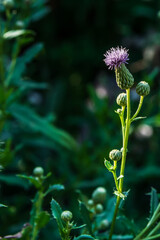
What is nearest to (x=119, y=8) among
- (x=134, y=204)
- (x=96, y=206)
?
(x=134, y=204)

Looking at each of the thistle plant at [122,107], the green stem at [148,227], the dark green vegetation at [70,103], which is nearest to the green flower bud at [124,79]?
the thistle plant at [122,107]

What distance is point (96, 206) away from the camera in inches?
56.5

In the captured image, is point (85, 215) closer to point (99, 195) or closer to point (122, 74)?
point (99, 195)

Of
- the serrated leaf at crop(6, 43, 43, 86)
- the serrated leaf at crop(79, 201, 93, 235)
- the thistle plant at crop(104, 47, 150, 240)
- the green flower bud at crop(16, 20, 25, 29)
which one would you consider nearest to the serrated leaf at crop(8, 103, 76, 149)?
the serrated leaf at crop(6, 43, 43, 86)

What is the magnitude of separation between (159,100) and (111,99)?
1449 mm

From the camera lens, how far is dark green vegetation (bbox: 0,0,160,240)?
206cm

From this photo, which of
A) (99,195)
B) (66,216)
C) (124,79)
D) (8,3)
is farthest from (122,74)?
(8,3)

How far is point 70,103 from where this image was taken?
11.5 feet

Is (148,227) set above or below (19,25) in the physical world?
below

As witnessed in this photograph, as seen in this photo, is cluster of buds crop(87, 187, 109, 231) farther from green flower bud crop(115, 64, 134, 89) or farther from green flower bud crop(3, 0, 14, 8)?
green flower bud crop(3, 0, 14, 8)

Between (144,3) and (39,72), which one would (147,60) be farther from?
(39,72)

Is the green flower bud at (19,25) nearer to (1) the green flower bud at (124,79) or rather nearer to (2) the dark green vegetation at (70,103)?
(2) the dark green vegetation at (70,103)

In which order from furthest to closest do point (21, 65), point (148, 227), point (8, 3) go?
point (21, 65)
point (8, 3)
point (148, 227)

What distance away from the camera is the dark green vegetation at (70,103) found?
206 cm
